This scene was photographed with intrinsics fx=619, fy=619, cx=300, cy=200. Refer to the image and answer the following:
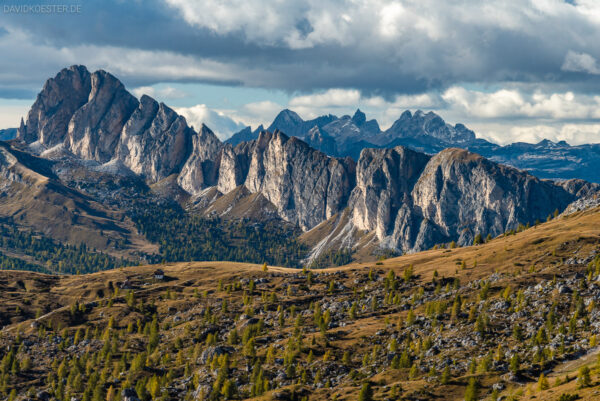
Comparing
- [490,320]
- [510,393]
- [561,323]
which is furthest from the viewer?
[490,320]

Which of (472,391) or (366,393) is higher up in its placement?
(472,391)

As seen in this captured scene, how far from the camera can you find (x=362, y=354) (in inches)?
7781

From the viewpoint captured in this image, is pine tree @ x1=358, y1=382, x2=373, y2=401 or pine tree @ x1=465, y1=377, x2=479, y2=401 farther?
pine tree @ x1=358, y1=382, x2=373, y2=401

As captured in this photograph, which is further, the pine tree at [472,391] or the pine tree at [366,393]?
the pine tree at [366,393]

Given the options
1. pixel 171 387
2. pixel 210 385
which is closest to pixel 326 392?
pixel 210 385

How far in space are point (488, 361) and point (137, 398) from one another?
10677 centimetres

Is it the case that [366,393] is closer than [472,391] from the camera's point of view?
No

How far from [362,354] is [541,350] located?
55383 mm

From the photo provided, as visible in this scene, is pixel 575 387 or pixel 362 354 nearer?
pixel 575 387

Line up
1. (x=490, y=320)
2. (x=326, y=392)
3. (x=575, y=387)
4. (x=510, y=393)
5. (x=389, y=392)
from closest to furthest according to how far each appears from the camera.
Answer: (x=575, y=387)
(x=510, y=393)
(x=389, y=392)
(x=326, y=392)
(x=490, y=320)

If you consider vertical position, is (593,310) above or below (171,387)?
above

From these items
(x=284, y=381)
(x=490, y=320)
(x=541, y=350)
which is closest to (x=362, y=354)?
(x=284, y=381)

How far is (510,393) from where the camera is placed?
484 ft

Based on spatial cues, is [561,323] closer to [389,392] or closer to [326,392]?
[389,392]
